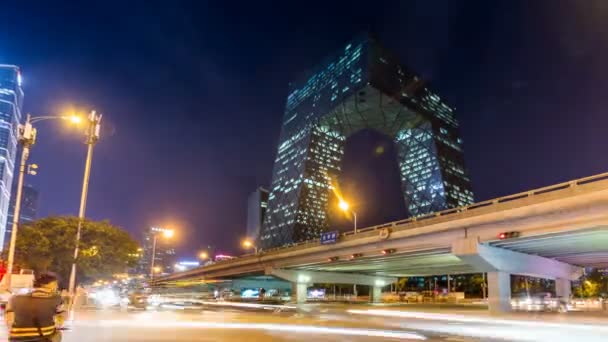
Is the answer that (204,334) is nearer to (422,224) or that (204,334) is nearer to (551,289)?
(422,224)

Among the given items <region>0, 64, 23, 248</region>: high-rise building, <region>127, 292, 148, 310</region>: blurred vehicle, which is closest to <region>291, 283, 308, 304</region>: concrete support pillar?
<region>127, 292, 148, 310</region>: blurred vehicle

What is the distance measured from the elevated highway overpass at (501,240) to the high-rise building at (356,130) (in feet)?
234

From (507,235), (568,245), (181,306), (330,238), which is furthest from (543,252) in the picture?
(181,306)

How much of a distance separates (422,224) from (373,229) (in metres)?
8.53

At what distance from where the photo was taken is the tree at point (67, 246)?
125 feet

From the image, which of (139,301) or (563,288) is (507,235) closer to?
(563,288)

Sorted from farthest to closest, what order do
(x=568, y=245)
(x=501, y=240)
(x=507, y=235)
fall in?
(x=568, y=245) → (x=501, y=240) → (x=507, y=235)

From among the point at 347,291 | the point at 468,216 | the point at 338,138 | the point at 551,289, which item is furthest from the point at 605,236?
the point at 347,291

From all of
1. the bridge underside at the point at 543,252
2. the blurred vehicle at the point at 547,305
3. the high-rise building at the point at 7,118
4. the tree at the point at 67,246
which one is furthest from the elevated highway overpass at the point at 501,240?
the high-rise building at the point at 7,118

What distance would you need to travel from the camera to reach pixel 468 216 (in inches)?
1355

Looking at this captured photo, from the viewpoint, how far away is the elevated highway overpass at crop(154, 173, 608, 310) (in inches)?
1085

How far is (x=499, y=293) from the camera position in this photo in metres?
35.4

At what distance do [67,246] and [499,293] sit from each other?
34097 mm

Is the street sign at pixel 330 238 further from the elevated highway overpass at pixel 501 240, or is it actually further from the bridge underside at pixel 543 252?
the bridge underside at pixel 543 252
